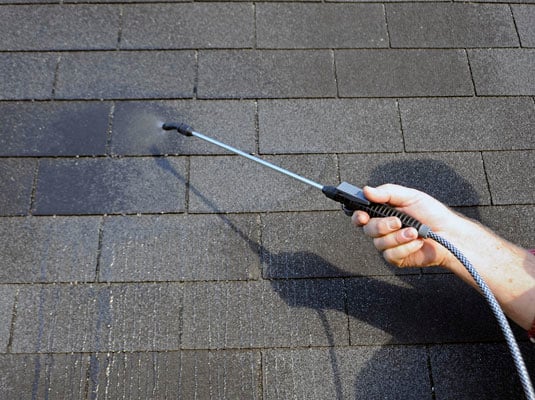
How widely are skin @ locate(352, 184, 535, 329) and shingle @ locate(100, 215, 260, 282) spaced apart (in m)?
0.54

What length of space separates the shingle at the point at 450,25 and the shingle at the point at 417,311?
122 cm

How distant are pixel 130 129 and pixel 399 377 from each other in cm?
150

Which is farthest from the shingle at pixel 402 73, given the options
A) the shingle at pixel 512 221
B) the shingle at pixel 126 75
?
the shingle at pixel 126 75

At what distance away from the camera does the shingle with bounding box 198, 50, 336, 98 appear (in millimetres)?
2340

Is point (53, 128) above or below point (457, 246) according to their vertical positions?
above

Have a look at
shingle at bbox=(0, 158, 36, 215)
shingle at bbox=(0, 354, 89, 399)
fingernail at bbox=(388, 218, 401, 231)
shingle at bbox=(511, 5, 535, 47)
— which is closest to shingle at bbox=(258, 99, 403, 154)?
fingernail at bbox=(388, 218, 401, 231)

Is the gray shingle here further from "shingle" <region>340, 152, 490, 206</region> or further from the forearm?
the forearm

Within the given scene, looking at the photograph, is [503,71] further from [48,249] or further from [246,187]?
[48,249]

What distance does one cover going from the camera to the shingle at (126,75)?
2320 millimetres

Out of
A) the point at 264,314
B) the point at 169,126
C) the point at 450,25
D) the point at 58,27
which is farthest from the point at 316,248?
the point at 58,27

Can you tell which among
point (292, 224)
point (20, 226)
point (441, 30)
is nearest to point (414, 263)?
point (292, 224)

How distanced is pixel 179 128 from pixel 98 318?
0.79m

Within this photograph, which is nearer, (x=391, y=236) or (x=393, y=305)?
(x=391, y=236)

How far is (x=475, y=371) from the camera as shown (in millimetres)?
1821
